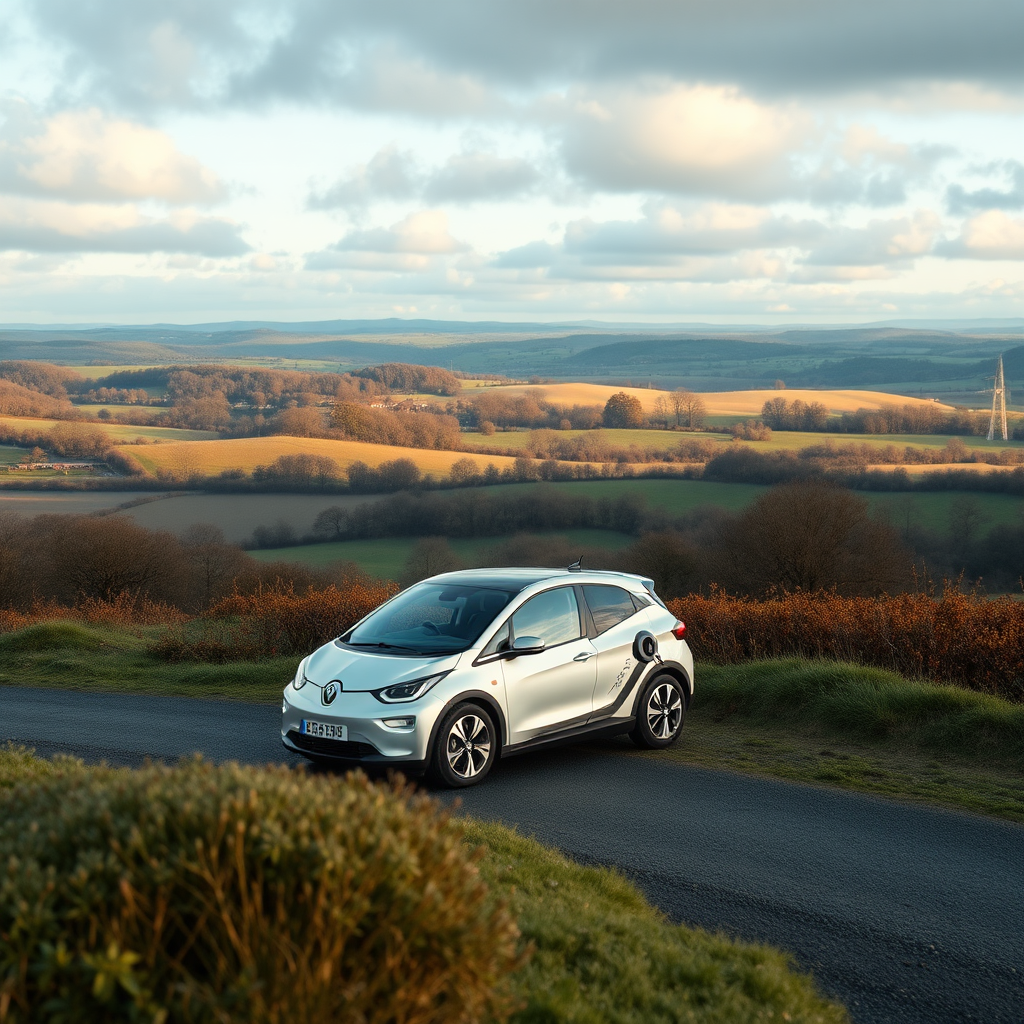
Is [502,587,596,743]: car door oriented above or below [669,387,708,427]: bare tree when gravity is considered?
below

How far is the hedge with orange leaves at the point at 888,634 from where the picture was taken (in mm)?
11773

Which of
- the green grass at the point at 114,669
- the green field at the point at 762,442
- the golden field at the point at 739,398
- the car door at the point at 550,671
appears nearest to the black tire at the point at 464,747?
the car door at the point at 550,671

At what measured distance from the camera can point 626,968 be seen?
14.3 feet

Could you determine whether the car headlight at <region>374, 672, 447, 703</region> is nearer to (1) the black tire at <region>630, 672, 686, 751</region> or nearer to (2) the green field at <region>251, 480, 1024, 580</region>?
(1) the black tire at <region>630, 672, 686, 751</region>

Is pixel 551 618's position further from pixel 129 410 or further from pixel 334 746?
pixel 129 410

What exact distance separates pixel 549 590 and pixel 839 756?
331 centimetres

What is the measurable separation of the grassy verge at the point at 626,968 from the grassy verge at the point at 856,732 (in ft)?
14.0

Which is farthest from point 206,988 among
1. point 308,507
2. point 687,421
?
point 687,421

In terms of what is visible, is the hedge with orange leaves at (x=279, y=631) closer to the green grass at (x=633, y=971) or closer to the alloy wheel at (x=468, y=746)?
the alloy wheel at (x=468, y=746)

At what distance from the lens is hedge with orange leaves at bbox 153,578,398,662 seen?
1683 centimetres

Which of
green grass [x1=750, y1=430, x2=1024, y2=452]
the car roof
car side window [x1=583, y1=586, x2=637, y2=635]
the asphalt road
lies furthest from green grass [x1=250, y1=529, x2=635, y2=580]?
the asphalt road

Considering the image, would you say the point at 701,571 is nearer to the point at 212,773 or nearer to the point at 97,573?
the point at 97,573

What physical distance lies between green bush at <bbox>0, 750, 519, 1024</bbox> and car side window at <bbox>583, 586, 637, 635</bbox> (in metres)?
6.75

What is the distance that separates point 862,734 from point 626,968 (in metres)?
7.06
